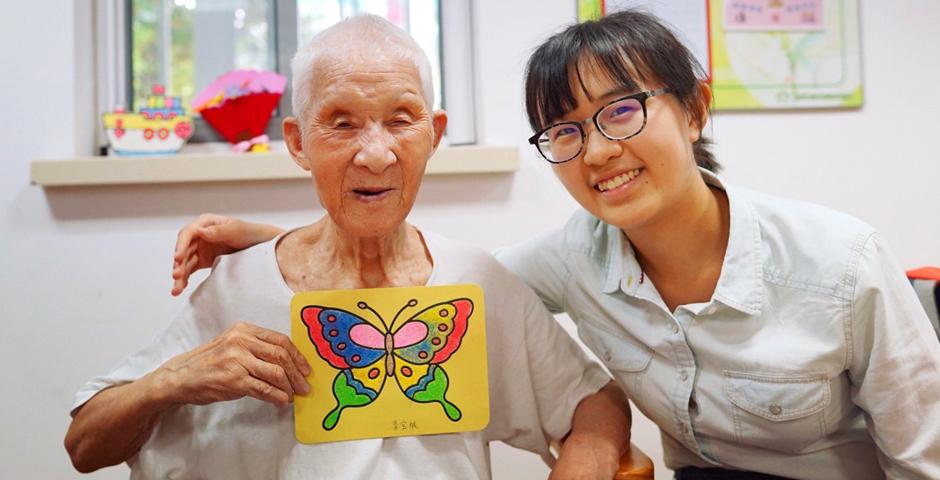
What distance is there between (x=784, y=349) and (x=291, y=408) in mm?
787

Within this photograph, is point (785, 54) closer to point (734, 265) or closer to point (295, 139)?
point (734, 265)

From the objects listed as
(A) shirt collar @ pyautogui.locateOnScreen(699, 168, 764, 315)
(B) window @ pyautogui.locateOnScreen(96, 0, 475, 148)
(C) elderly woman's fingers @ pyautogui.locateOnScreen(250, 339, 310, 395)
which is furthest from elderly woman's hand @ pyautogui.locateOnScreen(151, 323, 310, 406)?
(B) window @ pyautogui.locateOnScreen(96, 0, 475, 148)

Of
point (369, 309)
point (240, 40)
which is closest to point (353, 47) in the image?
point (369, 309)

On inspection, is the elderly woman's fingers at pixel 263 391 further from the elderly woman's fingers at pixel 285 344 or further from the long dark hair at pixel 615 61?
the long dark hair at pixel 615 61

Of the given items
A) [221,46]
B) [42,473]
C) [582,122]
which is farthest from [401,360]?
[221,46]

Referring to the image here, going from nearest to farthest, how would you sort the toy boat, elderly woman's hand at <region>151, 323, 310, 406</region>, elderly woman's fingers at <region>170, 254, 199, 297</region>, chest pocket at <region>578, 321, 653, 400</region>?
1. elderly woman's hand at <region>151, 323, 310, 406</region>
2. elderly woman's fingers at <region>170, 254, 199, 297</region>
3. chest pocket at <region>578, 321, 653, 400</region>
4. the toy boat

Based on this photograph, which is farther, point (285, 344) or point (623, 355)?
point (623, 355)

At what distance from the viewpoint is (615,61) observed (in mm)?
1132

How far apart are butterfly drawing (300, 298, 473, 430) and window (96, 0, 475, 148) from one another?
1.09 meters

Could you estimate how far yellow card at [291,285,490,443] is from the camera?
1.10m

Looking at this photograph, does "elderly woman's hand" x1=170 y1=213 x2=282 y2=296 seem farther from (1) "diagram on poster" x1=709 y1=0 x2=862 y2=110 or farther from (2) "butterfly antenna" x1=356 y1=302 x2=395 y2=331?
(1) "diagram on poster" x1=709 y1=0 x2=862 y2=110

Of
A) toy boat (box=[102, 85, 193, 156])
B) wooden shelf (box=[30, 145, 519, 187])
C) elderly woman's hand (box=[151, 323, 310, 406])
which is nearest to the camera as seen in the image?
elderly woman's hand (box=[151, 323, 310, 406])

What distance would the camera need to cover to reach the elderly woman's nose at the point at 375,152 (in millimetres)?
1052

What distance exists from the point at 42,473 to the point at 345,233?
4.18 feet
